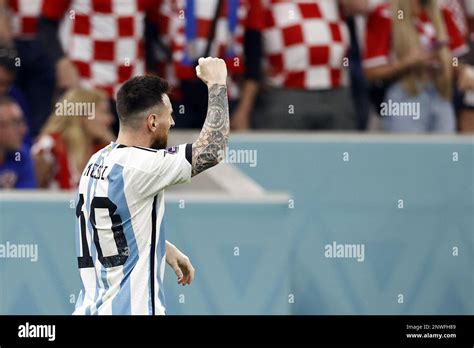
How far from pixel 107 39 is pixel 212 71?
344 centimetres

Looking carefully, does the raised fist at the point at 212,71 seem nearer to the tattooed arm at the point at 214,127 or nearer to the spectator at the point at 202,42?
the tattooed arm at the point at 214,127

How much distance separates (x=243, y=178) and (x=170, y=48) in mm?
1066

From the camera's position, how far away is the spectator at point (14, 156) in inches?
343

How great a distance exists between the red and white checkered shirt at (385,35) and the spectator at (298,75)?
35cm

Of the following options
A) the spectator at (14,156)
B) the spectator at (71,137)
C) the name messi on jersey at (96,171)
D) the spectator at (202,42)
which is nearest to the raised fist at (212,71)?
the name messi on jersey at (96,171)

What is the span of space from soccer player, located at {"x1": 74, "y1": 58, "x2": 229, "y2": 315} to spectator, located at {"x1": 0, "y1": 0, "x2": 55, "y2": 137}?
126 inches

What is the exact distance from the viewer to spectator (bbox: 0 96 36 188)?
8.72m

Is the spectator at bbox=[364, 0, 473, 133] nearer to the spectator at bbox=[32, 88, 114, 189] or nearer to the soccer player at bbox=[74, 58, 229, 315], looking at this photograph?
the spectator at bbox=[32, 88, 114, 189]

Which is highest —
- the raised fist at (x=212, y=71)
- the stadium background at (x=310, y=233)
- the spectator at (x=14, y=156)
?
the raised fist at (x=212, y=71)

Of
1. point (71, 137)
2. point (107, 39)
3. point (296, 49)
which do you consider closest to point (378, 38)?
point (296, 49)

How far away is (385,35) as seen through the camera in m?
9.47

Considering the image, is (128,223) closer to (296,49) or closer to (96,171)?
(96,171)

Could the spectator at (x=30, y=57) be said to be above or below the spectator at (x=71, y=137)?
above
